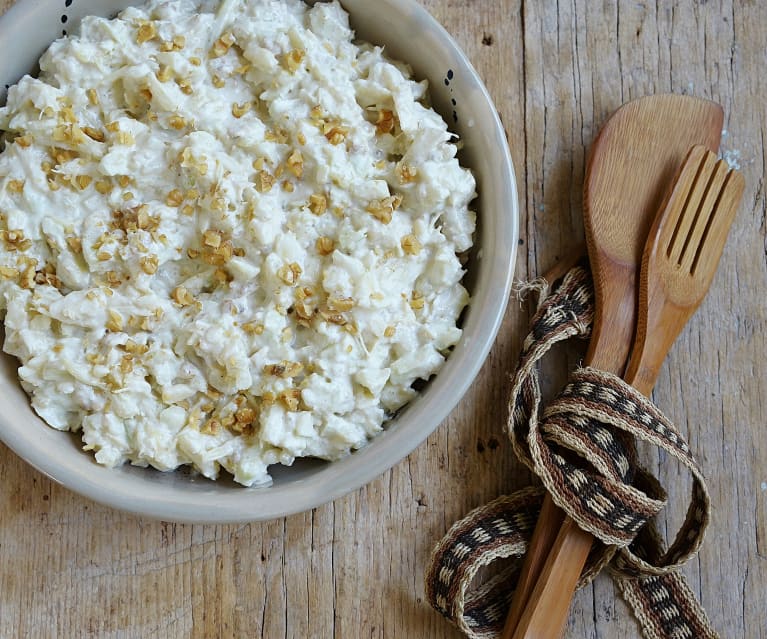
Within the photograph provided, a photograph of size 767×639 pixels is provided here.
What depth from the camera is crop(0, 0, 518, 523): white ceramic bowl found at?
4.65 ft

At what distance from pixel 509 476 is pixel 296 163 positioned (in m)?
0.79

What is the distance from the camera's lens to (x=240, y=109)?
1.46m

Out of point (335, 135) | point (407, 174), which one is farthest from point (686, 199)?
point (335, 135)

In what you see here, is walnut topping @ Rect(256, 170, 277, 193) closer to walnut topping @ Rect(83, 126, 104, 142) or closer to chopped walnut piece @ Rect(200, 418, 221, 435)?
walnut topping @ Rect(83, 126, 104, 142)

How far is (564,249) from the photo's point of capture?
1.75 metres

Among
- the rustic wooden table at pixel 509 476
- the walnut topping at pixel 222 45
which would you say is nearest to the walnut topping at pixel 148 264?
the walnut topping at pixel 222 45

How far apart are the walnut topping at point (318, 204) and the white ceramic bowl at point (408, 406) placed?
31 cm

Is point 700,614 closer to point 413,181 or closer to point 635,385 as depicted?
point 635,385

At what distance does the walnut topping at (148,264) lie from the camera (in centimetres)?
139

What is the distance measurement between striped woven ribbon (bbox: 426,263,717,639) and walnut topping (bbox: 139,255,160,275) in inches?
28.7

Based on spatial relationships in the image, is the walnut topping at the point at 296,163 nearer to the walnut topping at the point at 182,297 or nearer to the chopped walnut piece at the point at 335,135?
the chopped walnut piece at the point at 335,135

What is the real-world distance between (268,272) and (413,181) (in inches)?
11.8

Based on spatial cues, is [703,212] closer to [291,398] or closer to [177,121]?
[291,398]

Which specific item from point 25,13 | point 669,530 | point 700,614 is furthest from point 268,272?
point 700,614
